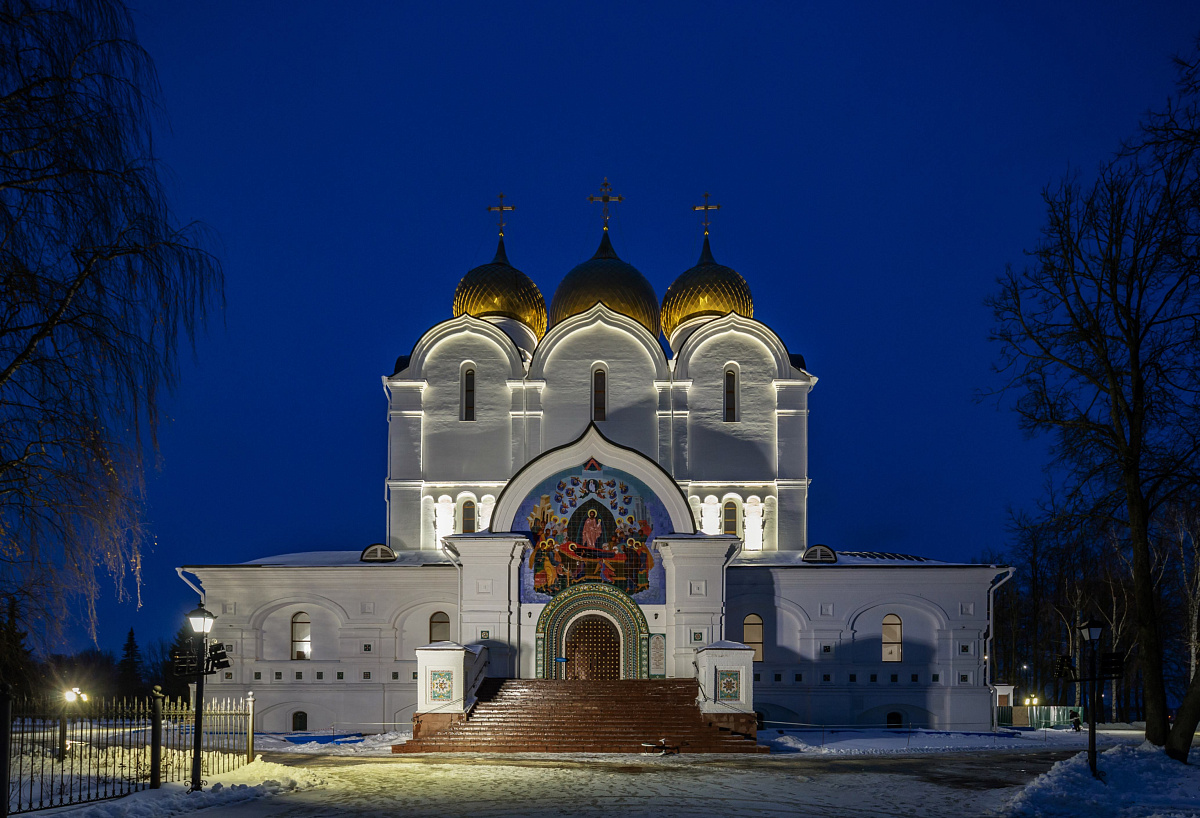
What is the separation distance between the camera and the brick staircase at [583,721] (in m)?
22.8

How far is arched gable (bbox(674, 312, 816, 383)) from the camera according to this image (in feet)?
106

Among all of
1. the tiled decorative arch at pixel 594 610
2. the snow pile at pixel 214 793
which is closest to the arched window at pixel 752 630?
the tiled decorative arch at pixel 594 610

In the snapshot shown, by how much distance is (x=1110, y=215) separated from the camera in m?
17.5

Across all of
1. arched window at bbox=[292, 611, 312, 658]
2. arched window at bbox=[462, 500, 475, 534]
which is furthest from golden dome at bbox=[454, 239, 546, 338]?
arched window at bbox=[292, 611, 312, 658]

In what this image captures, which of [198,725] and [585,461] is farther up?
[585,461]

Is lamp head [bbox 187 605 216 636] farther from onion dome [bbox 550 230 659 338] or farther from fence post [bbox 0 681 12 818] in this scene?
onion dome [bbox 550 230 659 338]

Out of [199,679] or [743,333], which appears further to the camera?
[743,333]

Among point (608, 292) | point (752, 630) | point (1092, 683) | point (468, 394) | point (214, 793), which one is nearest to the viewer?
point (214, 793)

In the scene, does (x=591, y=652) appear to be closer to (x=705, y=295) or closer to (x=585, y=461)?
(x=585, y=461)

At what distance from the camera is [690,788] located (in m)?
16.5

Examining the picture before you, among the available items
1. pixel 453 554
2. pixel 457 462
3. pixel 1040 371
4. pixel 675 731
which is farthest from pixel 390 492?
pixel 1040 371

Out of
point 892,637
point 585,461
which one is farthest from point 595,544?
point 892,637

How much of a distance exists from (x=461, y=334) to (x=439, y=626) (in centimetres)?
818

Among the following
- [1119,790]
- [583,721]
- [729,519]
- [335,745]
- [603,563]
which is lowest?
[335,745]
